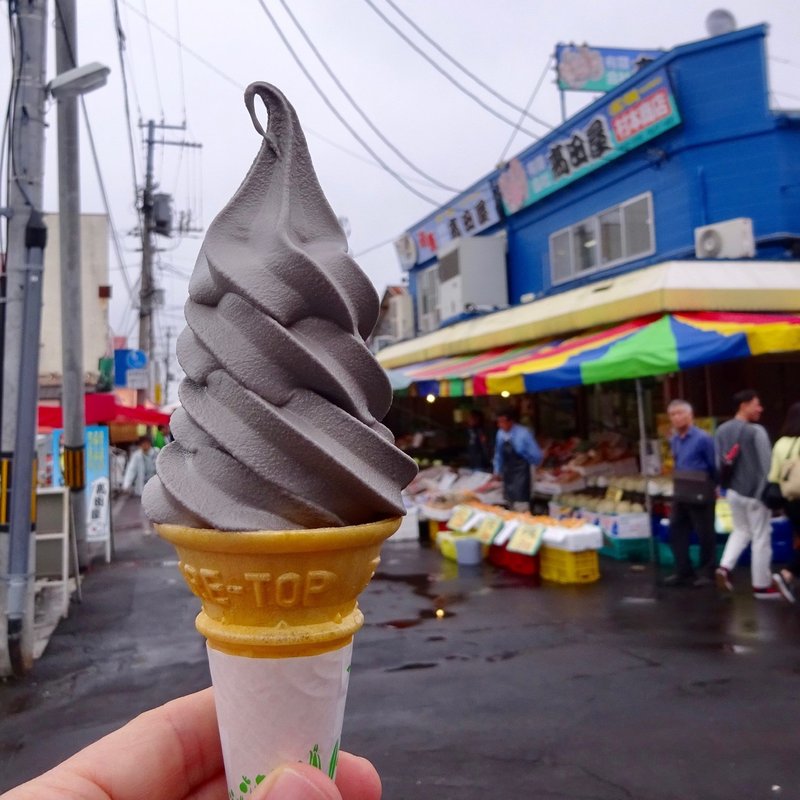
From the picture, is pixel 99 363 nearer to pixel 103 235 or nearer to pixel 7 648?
pixel 103 235

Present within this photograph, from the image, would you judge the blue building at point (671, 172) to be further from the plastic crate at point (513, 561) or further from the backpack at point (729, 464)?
the plastic crate at point (513, 561)

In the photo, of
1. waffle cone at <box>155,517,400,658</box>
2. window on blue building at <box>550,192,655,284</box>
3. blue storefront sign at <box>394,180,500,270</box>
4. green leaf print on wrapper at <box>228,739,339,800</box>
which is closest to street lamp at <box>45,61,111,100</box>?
waffle cone at <box>155,517,400,658</box>

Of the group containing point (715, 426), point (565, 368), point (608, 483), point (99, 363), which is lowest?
point (608, 483)

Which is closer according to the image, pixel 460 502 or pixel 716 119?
pixel 716 119

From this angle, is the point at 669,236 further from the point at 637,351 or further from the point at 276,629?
the point at 276,629

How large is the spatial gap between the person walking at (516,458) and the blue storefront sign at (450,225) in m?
7.94

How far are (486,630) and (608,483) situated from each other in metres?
4.59

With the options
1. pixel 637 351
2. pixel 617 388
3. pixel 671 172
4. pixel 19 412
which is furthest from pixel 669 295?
pixel 19 412

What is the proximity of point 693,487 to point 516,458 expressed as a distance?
11.9ft

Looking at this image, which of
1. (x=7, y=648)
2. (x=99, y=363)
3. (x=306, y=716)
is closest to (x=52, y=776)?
(x=306, y=716)

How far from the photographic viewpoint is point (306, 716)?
183 cm

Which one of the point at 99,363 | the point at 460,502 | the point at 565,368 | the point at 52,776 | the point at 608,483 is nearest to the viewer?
the point at 52,776

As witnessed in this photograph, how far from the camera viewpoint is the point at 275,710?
71.1 inches

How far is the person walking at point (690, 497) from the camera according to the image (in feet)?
27.5
